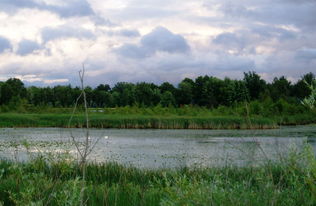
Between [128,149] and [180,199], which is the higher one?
[180,199]

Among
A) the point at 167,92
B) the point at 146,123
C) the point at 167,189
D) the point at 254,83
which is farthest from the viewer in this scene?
the point at 167,92

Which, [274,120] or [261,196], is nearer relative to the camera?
[261,196]

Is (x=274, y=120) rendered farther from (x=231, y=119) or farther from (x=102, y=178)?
(x=102, y=178)

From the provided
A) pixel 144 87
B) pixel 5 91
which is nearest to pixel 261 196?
pixel 5 91

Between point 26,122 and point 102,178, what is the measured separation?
77.9 feet

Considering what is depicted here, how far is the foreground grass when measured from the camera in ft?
10.6

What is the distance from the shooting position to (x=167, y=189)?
3242 mm

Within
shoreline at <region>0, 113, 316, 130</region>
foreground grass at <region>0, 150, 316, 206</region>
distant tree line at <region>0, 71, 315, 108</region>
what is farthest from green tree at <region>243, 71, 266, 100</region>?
foreground grass at <region>0, 150, 316, 206</region>

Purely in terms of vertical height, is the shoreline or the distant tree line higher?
the distant tree line

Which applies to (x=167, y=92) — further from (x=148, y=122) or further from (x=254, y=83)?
(x=148, y=122)

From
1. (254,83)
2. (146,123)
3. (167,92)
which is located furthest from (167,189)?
(167,92)

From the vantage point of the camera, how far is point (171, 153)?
1550 centimetres

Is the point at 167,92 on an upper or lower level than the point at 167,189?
upper

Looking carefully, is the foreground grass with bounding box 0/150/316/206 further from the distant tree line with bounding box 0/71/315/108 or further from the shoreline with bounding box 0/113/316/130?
the distant tree line with bounding box 0/71/315/108
